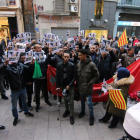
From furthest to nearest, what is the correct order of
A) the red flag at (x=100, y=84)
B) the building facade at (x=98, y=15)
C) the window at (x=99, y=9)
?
the window at (x=99, y=9) < the building facade at (x=98, y=15) < the red flag at (x=100, y=84)

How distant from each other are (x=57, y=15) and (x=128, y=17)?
10120 millimetres

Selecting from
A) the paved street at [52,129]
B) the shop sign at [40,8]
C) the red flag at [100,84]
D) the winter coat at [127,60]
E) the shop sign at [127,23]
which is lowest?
the paved street at [52,129]

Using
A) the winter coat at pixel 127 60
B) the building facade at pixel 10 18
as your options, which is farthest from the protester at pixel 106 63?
the building facade at pixel 10 18

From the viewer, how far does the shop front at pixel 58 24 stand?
14738mm

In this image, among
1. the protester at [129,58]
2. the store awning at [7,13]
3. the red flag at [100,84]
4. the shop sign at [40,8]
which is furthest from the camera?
the shop sign at [40,8]

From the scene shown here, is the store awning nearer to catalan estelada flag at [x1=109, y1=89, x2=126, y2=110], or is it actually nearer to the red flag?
the red flag

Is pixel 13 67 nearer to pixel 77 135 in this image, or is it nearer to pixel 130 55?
pixel 77 135

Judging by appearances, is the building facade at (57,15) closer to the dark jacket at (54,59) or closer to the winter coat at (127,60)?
the dark jacket at (54,59)

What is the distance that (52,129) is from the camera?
344 centimetres

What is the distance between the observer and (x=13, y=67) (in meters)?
3.31

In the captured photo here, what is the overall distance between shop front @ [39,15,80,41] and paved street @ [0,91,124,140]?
12.6 metres

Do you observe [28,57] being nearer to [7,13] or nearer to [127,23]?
[7,13]

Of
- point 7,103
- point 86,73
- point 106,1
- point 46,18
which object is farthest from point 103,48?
point 106,1

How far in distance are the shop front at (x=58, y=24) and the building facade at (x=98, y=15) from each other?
0.91 meters
